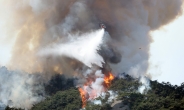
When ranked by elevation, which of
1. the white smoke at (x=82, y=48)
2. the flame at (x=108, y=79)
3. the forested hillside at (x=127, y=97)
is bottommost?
the forested hillside at (x=127, y=97)

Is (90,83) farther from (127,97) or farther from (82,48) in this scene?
(127,97)

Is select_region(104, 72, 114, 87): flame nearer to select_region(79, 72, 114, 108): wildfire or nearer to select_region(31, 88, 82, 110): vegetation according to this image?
select_region(79, 72, 114, 108): wildfire

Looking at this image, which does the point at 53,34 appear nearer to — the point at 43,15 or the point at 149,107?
the point at 43,15

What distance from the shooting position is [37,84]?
247ft

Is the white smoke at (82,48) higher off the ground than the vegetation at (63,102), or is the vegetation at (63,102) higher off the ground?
the white smoke at (82,48)

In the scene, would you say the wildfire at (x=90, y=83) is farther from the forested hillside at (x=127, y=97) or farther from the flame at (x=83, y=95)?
the forested hillside at (x=127, y=97)

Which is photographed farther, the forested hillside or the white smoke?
the white smoke

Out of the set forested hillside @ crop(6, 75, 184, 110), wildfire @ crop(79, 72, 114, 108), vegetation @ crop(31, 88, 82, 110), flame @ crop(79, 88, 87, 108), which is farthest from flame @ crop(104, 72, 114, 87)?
vegetation @ crop(31, 88, 82, 110)

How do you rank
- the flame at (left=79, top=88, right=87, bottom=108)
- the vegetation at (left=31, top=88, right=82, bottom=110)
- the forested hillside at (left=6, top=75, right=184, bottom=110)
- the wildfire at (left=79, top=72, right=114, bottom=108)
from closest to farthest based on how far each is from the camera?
the forested hillside at (left=6, top=75, right=184, bottom=110) → the vegetation at (left=31, top=88, right=82, bottom=110) → the flame at (left=79, top=88, right=87, bottom=108) → the wildfire at (left=79, top=72, right=114, bottom=108)

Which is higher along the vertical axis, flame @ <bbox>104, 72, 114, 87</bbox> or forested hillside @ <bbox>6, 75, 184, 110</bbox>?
flame @ <bbox>104, 72, 114, 87</bbox>

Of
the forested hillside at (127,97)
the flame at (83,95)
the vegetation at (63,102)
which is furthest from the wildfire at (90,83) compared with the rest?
the vegetation at (63,102)

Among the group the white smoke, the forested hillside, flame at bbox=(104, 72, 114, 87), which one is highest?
the white smoke

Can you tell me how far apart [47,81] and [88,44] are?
19.0 metres

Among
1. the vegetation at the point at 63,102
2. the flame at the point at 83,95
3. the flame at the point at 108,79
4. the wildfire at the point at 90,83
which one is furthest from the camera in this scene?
the flame at the point at 108,79
